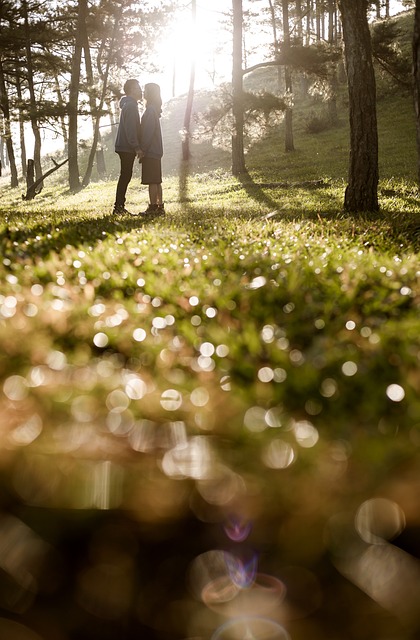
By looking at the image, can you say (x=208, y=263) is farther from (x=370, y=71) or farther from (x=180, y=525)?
(x=370, y=71)

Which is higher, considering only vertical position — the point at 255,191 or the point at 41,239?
the point at 255,191

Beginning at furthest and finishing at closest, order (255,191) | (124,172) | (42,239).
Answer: (255,191) → (124,172) → (42,239)

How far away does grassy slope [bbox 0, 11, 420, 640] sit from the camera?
1.15m

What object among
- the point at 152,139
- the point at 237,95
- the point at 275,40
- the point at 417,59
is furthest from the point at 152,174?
the point at 275,40

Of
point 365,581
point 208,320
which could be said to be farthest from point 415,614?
point 208,320

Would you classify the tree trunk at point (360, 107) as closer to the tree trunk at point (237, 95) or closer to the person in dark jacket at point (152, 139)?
the person in dark jacket at point (152, 139)

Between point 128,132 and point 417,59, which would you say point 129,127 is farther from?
point 417,59

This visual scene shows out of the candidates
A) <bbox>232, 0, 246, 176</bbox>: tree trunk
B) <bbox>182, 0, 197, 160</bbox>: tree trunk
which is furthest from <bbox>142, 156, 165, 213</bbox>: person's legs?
<bbox>182, 0, 197, 160</bbox>: tree trunk

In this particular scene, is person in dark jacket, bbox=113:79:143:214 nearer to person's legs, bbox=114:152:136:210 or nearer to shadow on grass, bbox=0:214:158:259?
person's legs, bbox=114:152:136:210

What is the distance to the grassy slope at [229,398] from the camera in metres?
1.15

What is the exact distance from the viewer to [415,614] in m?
0.98

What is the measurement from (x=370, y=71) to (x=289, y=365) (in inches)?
353

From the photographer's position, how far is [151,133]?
10.3 metres

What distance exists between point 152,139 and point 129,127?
0.52 metres
